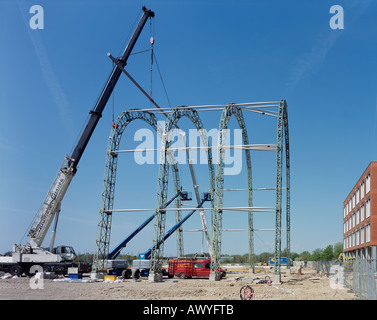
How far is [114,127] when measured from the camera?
41750mm

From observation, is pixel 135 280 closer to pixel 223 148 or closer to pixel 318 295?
pixel 223 148

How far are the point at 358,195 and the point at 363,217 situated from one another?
6.12 m

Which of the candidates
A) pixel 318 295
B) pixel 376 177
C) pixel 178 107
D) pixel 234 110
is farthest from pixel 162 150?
pixel 376 177

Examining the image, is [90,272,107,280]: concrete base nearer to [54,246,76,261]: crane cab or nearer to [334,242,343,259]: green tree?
[54,246,76,261]: crane cab

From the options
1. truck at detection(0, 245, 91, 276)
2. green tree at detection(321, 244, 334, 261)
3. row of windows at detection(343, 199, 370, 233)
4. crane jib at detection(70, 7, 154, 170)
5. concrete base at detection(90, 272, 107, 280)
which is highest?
crane jib at detection(70, 7, 154, 170)

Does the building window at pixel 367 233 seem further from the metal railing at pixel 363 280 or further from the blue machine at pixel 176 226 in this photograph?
the metal railing at pixel 363 280

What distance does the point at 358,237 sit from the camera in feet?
224

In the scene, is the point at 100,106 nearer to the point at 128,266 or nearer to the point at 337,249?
the point at 128,266

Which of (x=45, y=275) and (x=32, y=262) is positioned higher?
(x=32, y=262)

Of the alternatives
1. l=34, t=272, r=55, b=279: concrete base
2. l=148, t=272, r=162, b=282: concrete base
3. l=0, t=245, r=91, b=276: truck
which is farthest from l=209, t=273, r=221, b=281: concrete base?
l=34, t=272, r=55, b=279: concrete base

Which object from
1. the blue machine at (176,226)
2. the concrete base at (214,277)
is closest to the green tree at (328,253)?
the blue machine at (176,226)

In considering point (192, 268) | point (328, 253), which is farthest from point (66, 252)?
point (328, 253)

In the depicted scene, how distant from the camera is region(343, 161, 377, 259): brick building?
5738 cm
